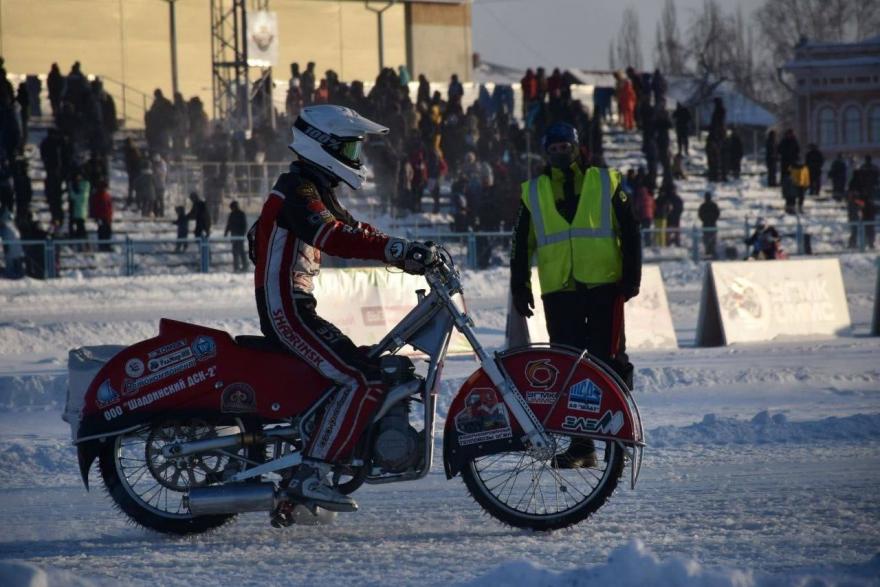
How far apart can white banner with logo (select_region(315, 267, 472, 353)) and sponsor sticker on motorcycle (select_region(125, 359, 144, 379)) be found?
25.8 ft

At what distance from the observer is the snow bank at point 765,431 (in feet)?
28.5

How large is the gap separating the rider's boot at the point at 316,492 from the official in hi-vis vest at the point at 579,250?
2.11m

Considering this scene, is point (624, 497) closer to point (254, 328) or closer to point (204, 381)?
point (204, 381)

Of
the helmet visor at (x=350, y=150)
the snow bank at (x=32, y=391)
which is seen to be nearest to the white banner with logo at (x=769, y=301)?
the snow bank at (x=32, y=391)

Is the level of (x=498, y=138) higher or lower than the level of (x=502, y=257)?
higher

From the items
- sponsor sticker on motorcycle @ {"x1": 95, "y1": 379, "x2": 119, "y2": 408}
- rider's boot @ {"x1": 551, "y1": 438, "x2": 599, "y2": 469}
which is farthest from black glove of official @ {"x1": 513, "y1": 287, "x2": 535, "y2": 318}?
sponsor sticker on motorcycle @ {"x1": 95, "y1": 379, "x2": 119, "y2": 408}

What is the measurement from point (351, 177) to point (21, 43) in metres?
29.9

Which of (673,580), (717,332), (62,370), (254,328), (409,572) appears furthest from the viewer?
(254,328)

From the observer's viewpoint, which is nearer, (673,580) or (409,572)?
(673,580)

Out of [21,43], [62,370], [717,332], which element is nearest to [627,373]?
[62,370]

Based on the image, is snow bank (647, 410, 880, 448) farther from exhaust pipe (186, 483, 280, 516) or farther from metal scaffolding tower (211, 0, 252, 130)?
metal scaffolding tower (211, 0, 252, 130)

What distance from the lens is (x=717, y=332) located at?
16.0 metres

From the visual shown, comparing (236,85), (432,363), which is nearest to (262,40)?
(236,85)

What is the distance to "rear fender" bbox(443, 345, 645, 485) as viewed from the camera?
602 cm
